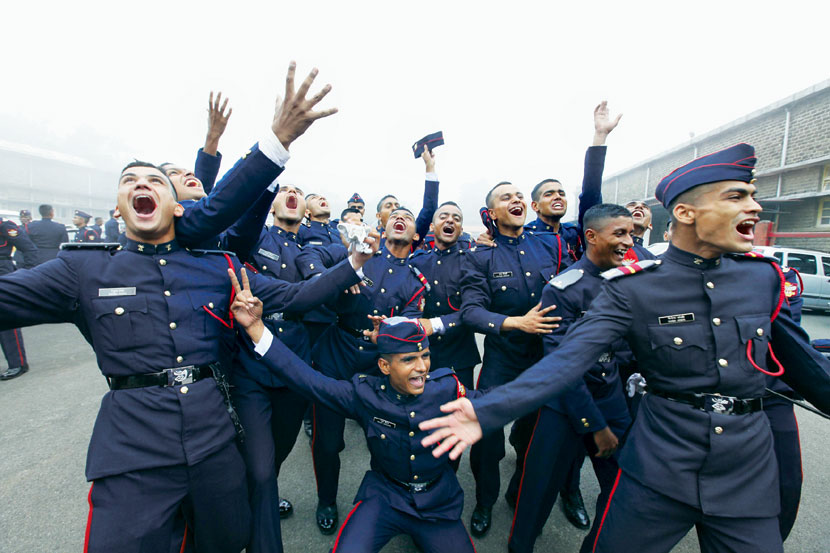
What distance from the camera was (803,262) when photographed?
10.5 metres

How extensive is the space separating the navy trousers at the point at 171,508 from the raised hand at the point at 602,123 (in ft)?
12.9

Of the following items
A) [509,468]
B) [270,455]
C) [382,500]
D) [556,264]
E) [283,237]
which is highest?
[283,237]

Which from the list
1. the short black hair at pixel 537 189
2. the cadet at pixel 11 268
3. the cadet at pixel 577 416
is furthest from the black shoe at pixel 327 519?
the cadet at pixel 11 268

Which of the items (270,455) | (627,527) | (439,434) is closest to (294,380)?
(270,455)

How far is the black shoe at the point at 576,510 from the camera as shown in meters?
2.89

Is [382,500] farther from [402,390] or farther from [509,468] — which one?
[509,468]

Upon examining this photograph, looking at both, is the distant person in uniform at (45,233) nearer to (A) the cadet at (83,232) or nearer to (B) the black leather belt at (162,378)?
(A) the cadet at (83,232)

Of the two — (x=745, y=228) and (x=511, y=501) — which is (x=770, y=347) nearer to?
(x=745, y=228)

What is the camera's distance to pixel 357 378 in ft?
8.23

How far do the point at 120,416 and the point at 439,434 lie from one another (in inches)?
59.9

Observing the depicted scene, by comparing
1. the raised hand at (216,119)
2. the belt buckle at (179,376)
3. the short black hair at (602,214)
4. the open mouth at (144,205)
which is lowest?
the belt buckle at (179,376)

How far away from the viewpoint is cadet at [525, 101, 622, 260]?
3553 millimetres

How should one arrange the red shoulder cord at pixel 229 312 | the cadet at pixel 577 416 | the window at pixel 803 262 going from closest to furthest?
the red shoulder cord at pixel 229 312, the cadet at pixel 577 416, the window at pixel 803 262

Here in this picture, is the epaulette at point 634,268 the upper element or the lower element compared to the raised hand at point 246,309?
upper
